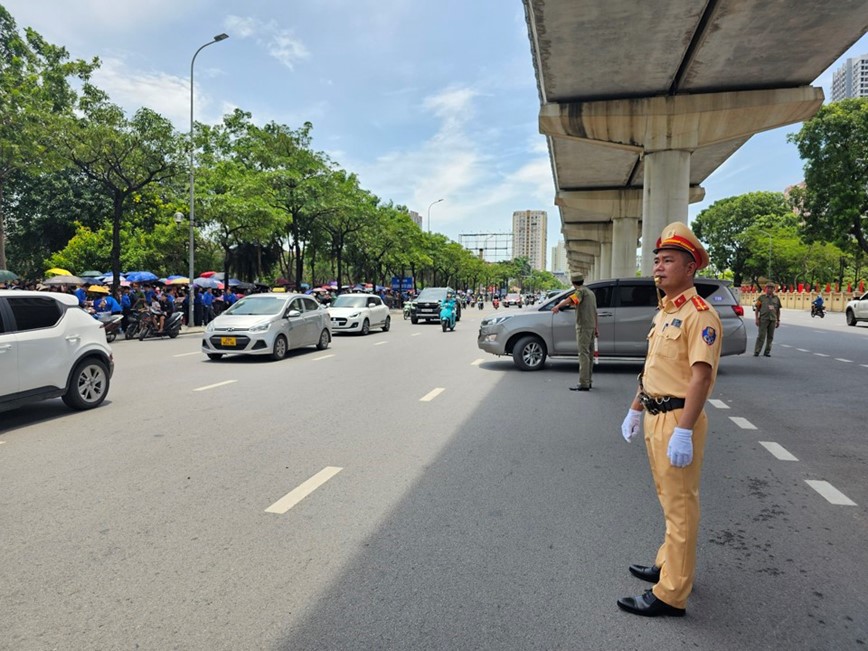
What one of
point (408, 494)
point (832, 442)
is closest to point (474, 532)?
point (408, 494)

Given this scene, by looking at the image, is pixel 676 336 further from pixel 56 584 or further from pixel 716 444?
pixel 716 444

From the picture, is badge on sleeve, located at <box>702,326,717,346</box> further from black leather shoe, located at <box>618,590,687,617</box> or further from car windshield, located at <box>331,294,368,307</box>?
car windshield, located at <box>331,294,368,307</box>

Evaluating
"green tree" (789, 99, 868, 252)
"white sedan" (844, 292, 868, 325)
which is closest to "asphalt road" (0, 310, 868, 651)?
"white sedan" (844, 292, 868, 325)

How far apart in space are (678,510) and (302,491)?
110 inches

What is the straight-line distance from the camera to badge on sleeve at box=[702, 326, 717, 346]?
2689 millimetres

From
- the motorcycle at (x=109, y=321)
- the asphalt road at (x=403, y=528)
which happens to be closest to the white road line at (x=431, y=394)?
the asphalt road at (x=403, y=528)

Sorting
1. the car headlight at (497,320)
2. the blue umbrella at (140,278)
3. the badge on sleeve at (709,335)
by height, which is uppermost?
the blue umbrella at (140,278)

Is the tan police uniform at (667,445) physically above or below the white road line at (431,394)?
above

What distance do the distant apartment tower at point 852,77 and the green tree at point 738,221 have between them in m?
55.8

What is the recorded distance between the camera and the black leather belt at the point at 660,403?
111 inches

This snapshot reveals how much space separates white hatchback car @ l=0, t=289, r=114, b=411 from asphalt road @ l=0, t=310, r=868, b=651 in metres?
0.35

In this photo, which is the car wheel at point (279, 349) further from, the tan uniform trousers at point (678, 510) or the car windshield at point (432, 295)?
the car windshield at point (432, 295)

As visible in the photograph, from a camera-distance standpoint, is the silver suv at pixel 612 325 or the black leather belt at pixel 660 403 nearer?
the black leather belt at pixel 660 403

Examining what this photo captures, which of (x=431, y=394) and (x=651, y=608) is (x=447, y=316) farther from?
(x=651, y=608)
